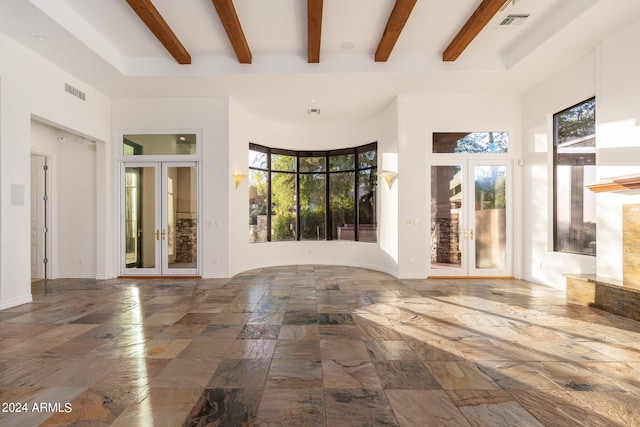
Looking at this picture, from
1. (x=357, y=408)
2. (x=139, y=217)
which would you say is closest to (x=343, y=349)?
(x=357, y=408)

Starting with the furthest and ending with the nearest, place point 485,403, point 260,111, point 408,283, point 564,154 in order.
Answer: point 260,111 → point 408,283 → point 564,154 → point 485,403

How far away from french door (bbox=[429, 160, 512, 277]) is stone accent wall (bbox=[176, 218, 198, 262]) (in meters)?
5.10

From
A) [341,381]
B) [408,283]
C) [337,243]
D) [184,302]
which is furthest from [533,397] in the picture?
[337,243]

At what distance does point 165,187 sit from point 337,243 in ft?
14.3

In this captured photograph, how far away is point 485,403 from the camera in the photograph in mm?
2225

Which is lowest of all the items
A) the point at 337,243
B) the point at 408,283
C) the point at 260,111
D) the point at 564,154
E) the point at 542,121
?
the point at 408,283

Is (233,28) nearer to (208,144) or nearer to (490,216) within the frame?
(208,144)

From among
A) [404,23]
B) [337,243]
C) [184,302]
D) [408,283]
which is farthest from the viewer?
[337,243]

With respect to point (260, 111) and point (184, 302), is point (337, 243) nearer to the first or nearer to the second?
point (260, 111)

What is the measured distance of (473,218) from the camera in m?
6.66

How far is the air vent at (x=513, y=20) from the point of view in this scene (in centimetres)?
450

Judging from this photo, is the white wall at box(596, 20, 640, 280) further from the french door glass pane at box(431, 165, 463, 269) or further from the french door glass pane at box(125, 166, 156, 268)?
the french door glass pane at box(125, 166, 156, 268)

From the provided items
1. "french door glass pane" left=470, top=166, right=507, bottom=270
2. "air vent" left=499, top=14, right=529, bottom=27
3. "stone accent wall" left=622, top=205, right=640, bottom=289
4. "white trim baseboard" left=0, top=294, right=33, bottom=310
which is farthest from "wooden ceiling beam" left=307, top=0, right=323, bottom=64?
"white trim baseboard" left=0, top=294, right=33, bottom=310

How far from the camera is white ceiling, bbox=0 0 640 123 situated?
426 centimetres
